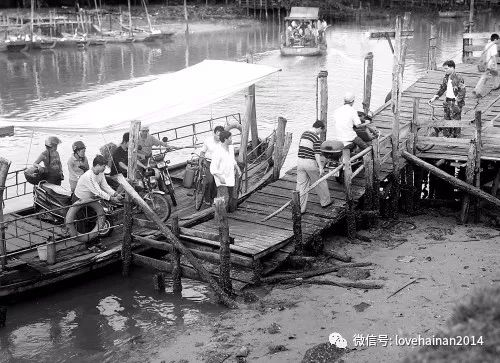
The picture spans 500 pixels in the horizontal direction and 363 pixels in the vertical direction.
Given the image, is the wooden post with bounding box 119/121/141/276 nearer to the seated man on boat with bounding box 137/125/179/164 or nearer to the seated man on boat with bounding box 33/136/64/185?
the seated man on boat with bounding box 137/125/179/164

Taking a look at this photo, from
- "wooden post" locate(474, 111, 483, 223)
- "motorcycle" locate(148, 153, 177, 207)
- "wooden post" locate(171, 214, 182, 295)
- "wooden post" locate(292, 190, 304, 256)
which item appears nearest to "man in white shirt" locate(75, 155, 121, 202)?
"wooden post" locate(171, 214, 182, 295)

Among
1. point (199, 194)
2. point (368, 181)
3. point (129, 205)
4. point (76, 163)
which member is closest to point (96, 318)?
point (129, 205)

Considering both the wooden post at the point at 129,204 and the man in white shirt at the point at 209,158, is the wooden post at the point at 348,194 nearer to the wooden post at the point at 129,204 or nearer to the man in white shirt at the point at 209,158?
the man in white shirt at the point at 209,158

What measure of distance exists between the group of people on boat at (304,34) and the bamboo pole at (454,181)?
3185cm

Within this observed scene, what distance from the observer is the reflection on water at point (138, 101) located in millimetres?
11219

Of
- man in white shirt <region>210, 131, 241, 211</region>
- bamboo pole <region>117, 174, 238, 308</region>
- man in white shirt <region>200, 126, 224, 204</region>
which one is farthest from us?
man in white shirt <region>200, 126, 224, 204</region>

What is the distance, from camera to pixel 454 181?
47.1 ft

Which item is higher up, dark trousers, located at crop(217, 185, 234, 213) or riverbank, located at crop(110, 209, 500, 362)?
dark trousers, located at crop(217, 185, 234, 213)

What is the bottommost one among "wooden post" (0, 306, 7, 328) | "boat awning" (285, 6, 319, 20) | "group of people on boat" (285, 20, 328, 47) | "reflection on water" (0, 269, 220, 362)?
"reflection on water" (0, 269, 220, 362)

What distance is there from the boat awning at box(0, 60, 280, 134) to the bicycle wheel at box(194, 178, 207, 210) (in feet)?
4.77

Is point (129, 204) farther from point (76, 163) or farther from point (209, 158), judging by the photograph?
point (209, 158)

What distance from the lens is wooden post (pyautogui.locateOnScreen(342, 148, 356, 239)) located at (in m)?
13.2

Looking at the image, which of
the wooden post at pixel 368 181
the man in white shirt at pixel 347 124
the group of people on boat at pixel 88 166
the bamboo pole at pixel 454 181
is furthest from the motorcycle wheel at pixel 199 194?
the bamboo pole at pixel 454 181

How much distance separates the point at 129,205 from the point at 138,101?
2887mm
